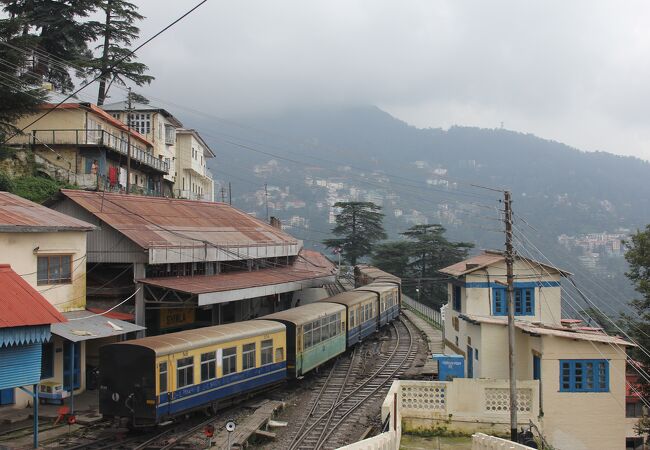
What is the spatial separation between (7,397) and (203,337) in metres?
6.22

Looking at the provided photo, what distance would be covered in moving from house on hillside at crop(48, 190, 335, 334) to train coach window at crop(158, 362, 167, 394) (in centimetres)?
622

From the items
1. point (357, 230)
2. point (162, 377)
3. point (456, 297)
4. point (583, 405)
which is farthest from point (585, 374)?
point (357, 230)

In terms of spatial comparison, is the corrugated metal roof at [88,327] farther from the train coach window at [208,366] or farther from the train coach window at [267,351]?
the train coach window at [267,351]

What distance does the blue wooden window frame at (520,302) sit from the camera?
70.9 feet

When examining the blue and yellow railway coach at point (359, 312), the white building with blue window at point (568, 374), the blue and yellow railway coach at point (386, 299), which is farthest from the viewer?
the blue and yellow railway coach at point (386, 299)

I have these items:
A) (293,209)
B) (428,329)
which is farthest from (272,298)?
(293,209)

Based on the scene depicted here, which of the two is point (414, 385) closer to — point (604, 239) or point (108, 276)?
point (108, 276)

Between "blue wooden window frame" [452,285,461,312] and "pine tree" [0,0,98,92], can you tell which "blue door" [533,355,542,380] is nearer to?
"blue wooden window frame" [452,285,461,312]

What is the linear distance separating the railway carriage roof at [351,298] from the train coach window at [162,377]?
12.3 m

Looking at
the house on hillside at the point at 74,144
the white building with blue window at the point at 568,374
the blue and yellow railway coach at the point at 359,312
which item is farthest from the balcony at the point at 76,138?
the white building with blue window at the point at 568,374

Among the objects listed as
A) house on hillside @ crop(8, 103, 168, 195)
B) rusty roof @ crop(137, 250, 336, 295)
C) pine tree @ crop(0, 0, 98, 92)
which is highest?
pine tree @ crop(0, 0, 98, 92)

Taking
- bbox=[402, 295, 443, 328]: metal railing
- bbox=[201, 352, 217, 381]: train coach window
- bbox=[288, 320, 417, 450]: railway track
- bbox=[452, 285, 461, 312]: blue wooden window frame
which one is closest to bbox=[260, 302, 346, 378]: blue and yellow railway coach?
bbox=[288, 320, 417, 450]: railway track

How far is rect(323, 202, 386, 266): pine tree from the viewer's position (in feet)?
228

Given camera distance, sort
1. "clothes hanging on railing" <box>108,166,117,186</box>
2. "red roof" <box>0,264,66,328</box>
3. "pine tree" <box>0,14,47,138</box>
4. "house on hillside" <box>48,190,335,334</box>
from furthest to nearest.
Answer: "clothes hanging on railing" <box>108,166,117,186</box> < "pine tree" <box>0,14,47,138</box> < "house on hillside" <box>48,190,335,334</box> < "red roof" <box>0,264,66,328</box>
